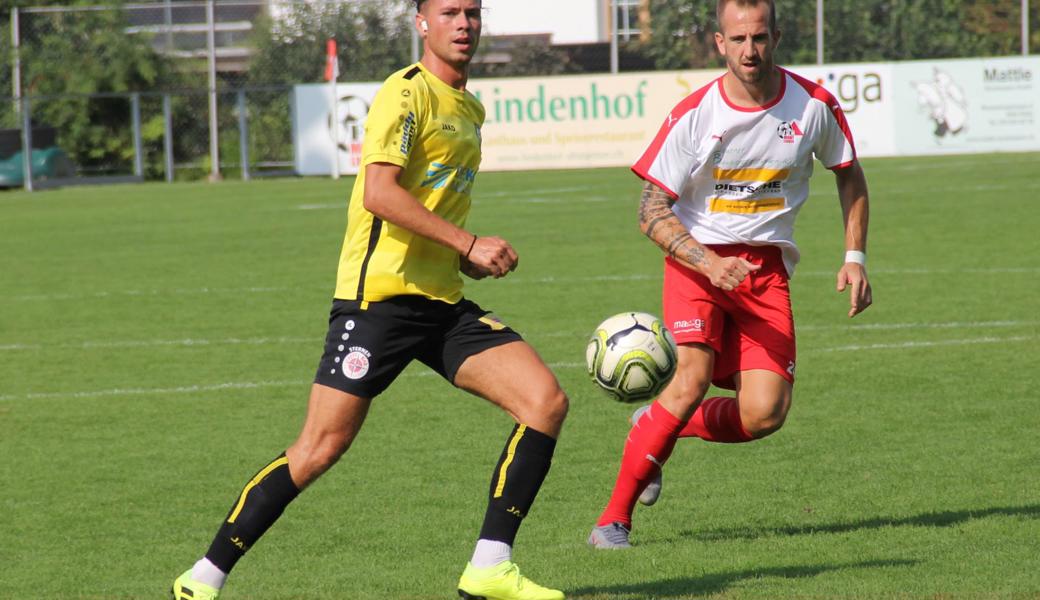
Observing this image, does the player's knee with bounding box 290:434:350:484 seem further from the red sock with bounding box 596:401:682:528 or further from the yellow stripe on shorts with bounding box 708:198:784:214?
the yellow stripe on shorts with bounding box 708:198:784:214

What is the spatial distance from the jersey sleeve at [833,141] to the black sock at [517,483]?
6.16 feet

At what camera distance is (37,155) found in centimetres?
3278

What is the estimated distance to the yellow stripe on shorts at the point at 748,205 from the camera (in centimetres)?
588

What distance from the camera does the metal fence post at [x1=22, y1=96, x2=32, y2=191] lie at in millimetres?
31781

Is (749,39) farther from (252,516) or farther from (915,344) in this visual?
(915,344)

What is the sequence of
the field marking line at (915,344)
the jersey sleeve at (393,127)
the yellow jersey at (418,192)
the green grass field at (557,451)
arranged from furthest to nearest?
1. the field marking line at (915,344)
2. the green grass field at (557,451)
3. the yellow jersey at (418,192)
4. the jersey sleeve at (393,127)

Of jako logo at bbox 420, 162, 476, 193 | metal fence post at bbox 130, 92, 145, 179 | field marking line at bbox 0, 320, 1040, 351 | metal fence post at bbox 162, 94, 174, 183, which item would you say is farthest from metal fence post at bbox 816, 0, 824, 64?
jako logo at bbox 420, 162, 476, 193

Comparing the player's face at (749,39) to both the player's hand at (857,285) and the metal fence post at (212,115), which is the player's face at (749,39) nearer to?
the player's hand at (857,285)

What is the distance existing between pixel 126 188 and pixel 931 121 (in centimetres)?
1715

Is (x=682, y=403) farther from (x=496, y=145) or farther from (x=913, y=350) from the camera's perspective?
(x=496, y=145)

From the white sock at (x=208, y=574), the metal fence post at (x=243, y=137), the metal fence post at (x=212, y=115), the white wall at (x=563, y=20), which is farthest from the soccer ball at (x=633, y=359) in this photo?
the white wall at (x=563, y=20)

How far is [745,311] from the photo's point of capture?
5949 mm

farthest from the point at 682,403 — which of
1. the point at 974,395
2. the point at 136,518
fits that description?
the point at 974,395

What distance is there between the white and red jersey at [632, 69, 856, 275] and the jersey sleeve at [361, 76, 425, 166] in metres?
1.38
